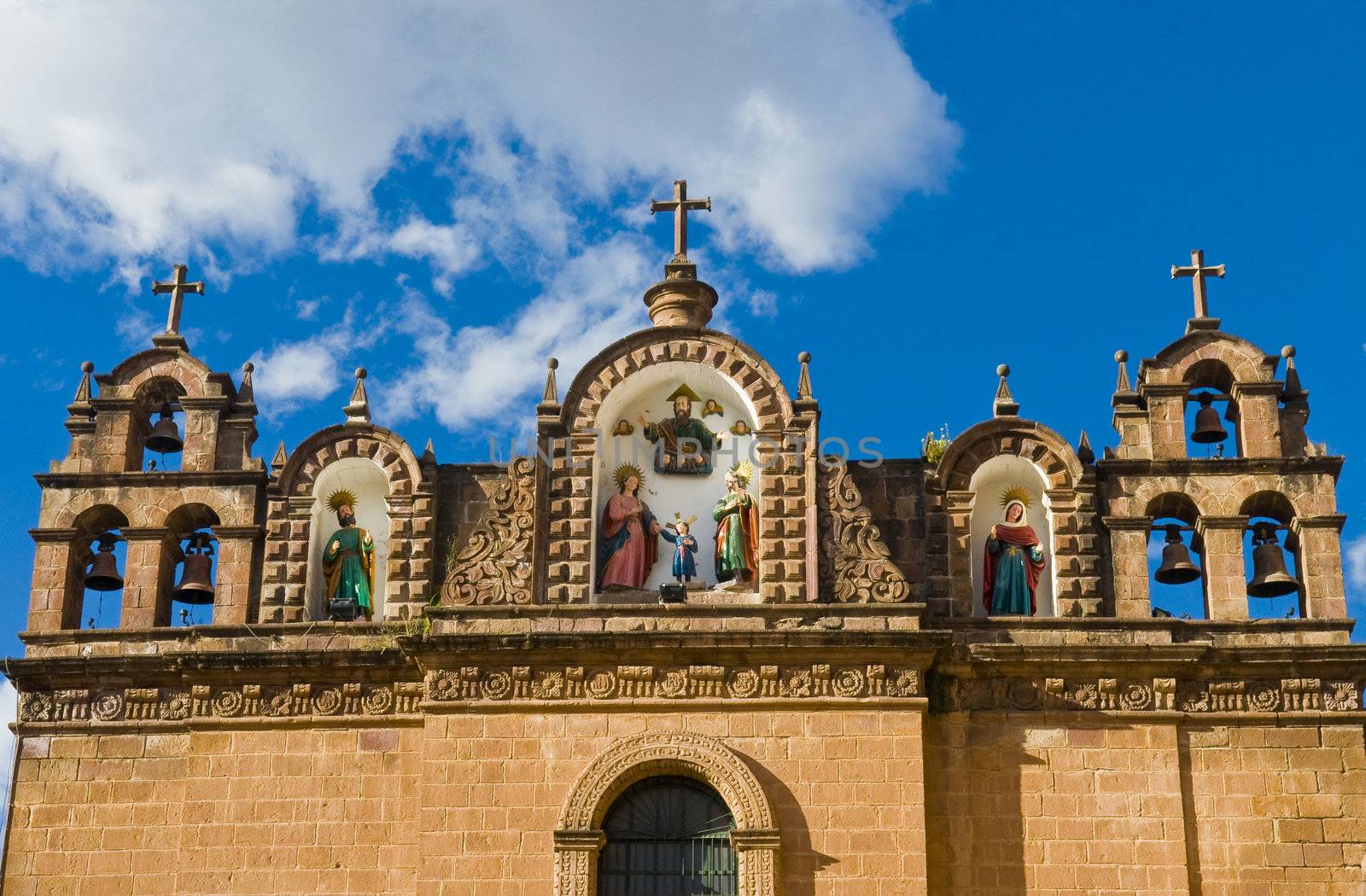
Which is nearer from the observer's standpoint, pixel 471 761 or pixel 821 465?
pixel 471 761

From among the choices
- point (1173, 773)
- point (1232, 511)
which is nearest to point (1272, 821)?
point (1173, 773)

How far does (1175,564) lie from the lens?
27781 millimetres

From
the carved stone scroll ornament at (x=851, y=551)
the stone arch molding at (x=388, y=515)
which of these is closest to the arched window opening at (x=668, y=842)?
the carved stone scroll ornament at (x=851, y=551)

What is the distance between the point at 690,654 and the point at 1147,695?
535cm

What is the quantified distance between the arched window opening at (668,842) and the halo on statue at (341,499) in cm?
567

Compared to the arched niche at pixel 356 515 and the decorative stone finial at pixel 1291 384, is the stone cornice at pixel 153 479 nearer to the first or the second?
the arched niche at pixel 356 515

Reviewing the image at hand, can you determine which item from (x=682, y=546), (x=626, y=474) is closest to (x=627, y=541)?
(x=682, y=546)

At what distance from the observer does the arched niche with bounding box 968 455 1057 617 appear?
1087 inches

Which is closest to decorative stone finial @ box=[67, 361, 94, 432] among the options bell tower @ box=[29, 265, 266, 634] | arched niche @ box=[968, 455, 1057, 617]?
bell tower @ box=[29, 265, 266, 634]

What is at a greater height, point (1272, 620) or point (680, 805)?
point (1272, 620)

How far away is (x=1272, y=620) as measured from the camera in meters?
26.8

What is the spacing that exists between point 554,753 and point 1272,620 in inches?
340

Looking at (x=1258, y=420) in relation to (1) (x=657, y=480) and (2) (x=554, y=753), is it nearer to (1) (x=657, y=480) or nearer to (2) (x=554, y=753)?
(1) (x=657, y=480)

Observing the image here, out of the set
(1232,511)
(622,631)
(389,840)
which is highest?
(1232,511)
